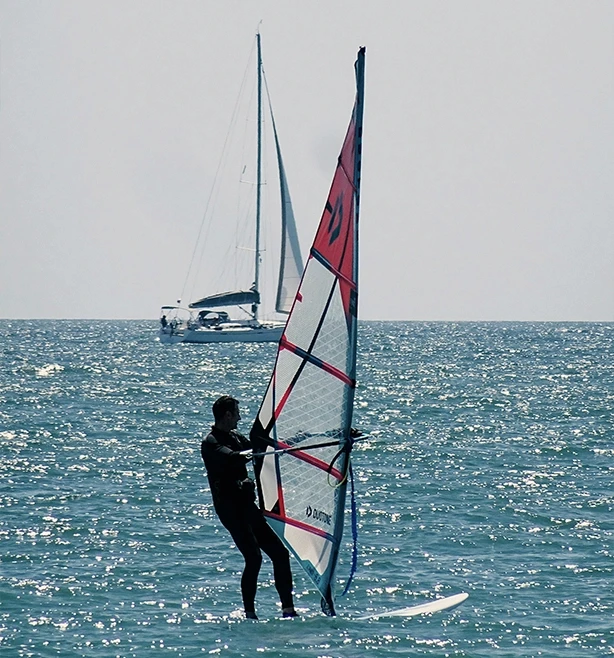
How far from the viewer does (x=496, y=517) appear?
15.5 metres

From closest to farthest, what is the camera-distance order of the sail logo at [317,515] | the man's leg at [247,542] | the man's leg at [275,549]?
the man's leg at [247,542] → the man's leg at [275,549] → the sail logo at [317,515]

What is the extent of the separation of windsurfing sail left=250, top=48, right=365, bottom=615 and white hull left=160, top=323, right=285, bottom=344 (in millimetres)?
60531

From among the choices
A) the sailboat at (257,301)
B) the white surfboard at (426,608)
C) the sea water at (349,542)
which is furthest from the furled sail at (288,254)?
the white surfboard at (426,608)

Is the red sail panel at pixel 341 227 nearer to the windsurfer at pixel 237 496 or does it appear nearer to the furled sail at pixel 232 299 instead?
the windsurfer at pixel 237 496

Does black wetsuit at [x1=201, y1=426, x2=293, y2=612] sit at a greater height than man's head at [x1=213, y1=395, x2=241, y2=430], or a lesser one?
lesser

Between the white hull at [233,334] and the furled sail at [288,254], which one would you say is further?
the white hull at [233,334]

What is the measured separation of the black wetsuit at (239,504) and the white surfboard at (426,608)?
1.24 m

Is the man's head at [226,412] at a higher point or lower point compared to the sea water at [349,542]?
higher

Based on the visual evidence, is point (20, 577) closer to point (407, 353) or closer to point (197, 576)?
point (197, 576)

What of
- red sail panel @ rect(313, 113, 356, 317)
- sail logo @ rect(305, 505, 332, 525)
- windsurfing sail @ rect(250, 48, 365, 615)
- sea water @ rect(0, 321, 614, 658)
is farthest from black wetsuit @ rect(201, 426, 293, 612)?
red sail panel @ rect(313, 113, 356, 317)

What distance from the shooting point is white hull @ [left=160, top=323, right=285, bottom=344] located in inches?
2829

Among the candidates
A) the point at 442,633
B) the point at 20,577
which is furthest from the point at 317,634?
the point at 20,577

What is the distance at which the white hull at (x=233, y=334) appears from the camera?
7186cm

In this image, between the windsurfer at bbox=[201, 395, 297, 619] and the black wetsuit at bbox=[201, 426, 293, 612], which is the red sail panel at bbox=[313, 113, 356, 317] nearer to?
the windsurfer at bbox=[201, 395, 297, 619]
